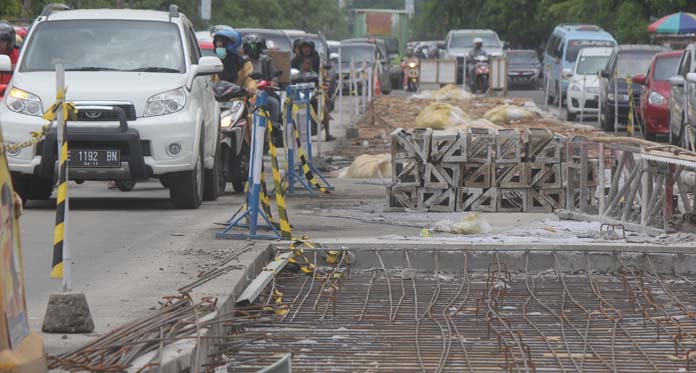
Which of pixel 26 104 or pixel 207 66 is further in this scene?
pixel 207 66

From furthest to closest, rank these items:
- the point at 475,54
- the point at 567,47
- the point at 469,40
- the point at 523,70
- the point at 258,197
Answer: the point at 523,70 → the point at 469,40 → the point at 475,54 → the point at 567,47 → the point at 258,197

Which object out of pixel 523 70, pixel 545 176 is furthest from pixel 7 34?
pixel 523 70

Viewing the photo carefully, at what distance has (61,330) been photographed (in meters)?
7.57

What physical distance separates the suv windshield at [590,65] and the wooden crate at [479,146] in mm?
21810

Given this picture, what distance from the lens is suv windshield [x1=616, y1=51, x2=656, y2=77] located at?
33500 millimetres

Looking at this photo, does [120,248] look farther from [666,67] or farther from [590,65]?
[590,65]

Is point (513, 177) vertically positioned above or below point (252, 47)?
below

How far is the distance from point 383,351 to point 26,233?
533 cm

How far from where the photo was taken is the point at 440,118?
1165 inches

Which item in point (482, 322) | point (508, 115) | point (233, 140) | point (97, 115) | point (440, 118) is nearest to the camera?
point (482, 322)

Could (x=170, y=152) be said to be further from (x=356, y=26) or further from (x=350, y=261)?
(x=356, y=26)

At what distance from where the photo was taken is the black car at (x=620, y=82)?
1257 inches

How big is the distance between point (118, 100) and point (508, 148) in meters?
3.95

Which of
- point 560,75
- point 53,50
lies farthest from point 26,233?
point 560,75
